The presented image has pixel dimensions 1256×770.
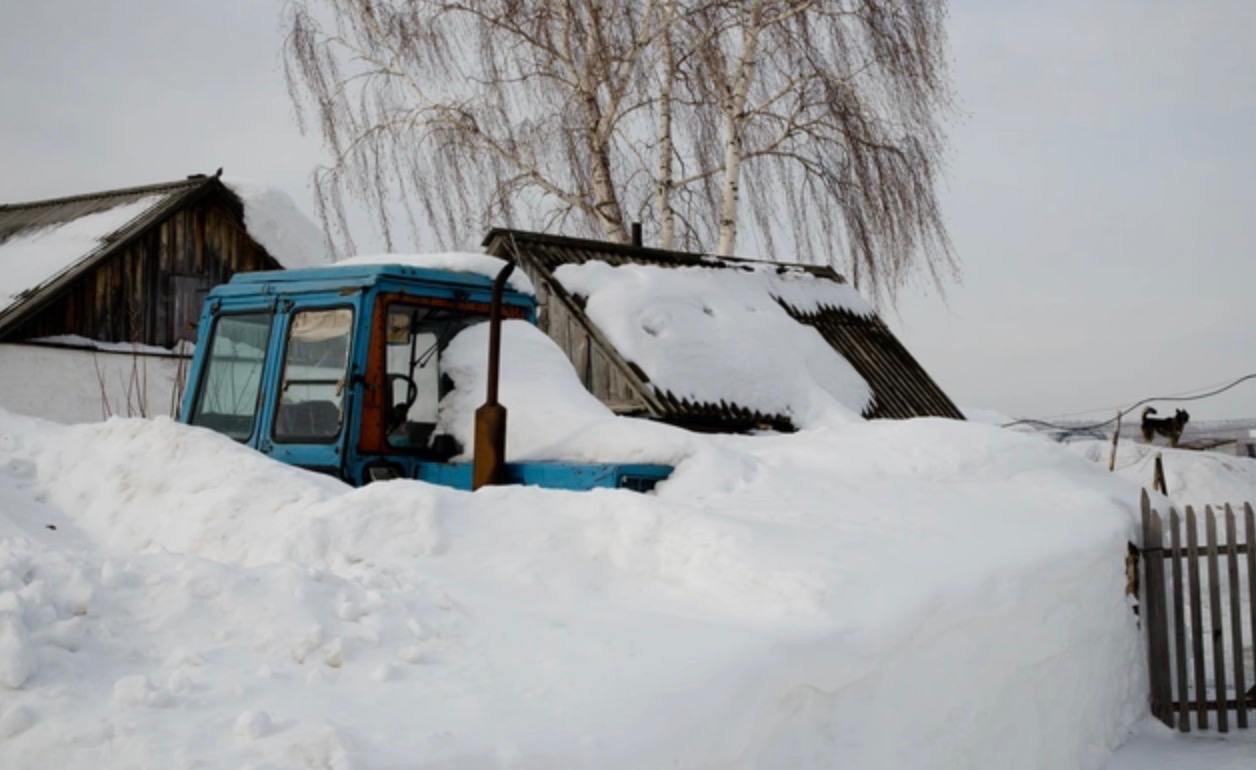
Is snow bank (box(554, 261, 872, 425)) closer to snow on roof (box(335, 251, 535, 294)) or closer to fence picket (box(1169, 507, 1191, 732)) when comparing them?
snow on roof (box(335, 251, 535, 294))

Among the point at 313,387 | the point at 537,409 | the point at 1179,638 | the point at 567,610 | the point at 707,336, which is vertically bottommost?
the point at 1179,638

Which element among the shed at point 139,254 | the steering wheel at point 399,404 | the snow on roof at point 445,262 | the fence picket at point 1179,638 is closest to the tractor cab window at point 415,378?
the steering wheel at point 399,404

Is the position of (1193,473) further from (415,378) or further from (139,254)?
(139,254)

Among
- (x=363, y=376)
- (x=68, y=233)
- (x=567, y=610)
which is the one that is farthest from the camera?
(x=68, y=233)

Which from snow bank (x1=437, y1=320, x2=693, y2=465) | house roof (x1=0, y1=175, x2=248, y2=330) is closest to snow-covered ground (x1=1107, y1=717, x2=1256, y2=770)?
snow bank (x1=437, y1=320, x2=693, y2=465)

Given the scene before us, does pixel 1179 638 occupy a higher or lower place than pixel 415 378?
lower

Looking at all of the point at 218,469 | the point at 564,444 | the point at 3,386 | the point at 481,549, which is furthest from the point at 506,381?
the point at 3,386

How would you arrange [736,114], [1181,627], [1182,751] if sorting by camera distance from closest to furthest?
1. [1182,751]
2. [1181,627]
3. [736,114]

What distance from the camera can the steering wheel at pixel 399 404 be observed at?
6.76m

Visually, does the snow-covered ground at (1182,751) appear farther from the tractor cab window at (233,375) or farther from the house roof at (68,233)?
the house roof at (68,233)

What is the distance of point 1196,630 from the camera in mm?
8109

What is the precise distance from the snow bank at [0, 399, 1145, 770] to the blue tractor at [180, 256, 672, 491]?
0.46m

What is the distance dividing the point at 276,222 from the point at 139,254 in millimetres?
2346

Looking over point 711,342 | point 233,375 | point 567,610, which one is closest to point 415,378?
point 233,375
